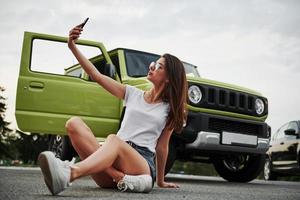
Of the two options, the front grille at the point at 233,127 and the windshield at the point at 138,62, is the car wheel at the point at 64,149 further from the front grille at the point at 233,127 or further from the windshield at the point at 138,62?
the front grille at the point at 233,127

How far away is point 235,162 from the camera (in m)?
7.28

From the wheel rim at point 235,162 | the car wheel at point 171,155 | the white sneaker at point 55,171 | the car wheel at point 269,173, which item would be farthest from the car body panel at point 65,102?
the car wheel at point 269,173

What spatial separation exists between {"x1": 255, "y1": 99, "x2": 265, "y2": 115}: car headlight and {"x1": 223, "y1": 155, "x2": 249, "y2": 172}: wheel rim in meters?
0.81

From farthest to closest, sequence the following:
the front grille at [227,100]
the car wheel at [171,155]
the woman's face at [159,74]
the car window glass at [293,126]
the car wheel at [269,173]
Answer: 1. the car wheel at [269,173]
2. the car window glass at [293,126]
3. the front grille at [227,100]
4. the car wheel at [171,155]
5. the woman's face at [159,74]

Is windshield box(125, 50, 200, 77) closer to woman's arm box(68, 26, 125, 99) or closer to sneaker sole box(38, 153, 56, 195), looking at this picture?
woman's arm box(68, 26, 125, 99)

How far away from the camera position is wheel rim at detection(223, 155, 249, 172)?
703 centimetres

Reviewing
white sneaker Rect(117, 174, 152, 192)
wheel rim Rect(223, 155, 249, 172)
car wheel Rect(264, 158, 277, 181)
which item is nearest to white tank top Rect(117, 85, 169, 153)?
white sneaker Rect(117, 174, 152, 192)

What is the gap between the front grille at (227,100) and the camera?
230 inches

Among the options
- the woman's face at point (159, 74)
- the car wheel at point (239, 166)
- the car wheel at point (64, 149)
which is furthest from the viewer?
the car wheel at point (64, 149)

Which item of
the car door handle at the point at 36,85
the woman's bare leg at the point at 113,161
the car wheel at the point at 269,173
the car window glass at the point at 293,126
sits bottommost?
the car wheel at the point at 269,173

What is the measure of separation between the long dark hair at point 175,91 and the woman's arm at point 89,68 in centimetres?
36

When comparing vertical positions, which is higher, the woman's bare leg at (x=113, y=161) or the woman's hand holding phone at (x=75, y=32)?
the woman's hand holding phone at (x=75, y=32)

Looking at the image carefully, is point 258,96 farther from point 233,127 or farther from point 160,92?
point 160,92

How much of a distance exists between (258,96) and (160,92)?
3207 mm
